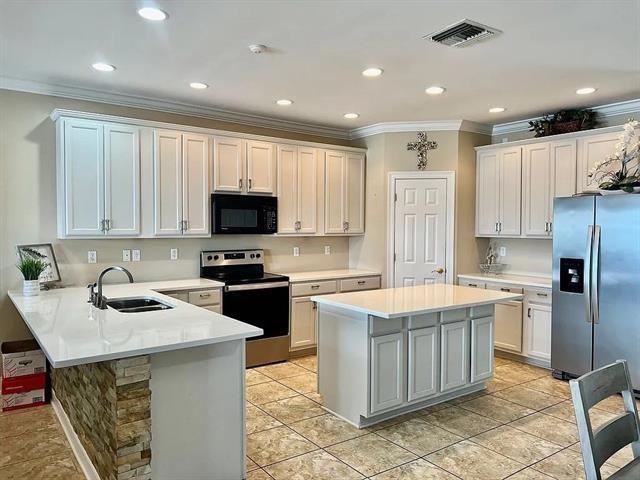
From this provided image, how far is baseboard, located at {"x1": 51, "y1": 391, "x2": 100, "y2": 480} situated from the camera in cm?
263

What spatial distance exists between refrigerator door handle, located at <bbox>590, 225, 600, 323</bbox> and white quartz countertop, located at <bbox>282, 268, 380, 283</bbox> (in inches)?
91.5

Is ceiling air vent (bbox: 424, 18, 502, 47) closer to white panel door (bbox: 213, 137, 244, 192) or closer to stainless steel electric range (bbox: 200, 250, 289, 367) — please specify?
white panel door (bbox: 213, 137, 244, 192)

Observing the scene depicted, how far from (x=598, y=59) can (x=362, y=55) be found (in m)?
1.72

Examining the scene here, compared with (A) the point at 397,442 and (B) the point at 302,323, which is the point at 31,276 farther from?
(A) the point at 397,442

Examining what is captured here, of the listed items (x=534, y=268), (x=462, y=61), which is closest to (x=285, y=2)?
(x=462, y=61)

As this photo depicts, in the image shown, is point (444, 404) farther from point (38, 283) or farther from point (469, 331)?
point (38, 283)

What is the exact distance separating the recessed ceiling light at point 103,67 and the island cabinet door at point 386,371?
9.34 ft

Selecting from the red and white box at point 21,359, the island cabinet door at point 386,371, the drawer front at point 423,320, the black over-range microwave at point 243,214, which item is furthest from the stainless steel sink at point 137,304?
the drawer front at point 423,320

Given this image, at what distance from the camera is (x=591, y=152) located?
15.2 ft

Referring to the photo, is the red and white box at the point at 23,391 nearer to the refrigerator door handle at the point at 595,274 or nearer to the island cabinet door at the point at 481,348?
the island cabinet door at the point at 481,348

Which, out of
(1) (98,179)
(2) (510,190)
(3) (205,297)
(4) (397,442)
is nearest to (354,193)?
(2) (510,190)

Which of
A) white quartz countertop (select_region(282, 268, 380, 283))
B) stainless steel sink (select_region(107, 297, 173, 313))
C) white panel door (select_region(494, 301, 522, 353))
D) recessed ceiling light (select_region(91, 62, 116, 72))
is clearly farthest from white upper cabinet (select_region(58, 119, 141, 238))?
white panel door (select_region(494, 301, 522, 353))

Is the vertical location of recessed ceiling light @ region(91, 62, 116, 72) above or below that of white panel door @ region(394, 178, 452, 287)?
above

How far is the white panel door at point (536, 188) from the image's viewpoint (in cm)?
498
